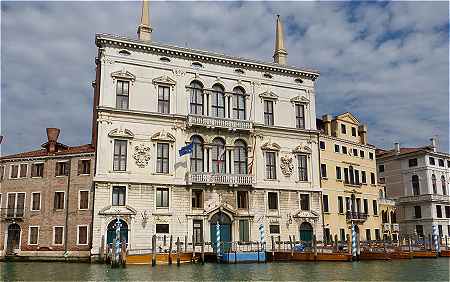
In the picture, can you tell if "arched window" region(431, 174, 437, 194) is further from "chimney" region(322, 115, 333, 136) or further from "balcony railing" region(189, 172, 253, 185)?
"balcony railing" region(189, 172, 253, 185)

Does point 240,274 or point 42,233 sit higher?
point 42,233

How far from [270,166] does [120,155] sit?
9.89m


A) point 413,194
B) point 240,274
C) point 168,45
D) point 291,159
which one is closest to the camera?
point 240,274

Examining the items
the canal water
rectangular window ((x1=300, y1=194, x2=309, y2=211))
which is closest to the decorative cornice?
rectangular window ((x1=300, y1=194, x2=309, y2=211))

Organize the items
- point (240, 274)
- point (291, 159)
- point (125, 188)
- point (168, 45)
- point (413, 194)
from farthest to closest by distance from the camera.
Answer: point (413, 194), point (291, 159), point (168, 45), point (125, 188), point (240, 274)

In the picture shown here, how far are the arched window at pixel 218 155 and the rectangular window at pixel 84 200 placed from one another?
7739mm

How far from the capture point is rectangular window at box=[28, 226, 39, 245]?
96.3 feet

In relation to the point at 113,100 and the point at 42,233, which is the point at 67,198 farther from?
the point at 113,100

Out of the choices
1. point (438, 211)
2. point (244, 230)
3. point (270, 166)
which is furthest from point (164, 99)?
point (438, 211)

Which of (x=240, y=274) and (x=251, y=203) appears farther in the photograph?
(x=251, y=203)

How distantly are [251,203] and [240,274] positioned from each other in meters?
11.8

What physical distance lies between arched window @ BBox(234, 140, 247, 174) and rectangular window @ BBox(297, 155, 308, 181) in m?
4.15

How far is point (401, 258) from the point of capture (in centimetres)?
2948

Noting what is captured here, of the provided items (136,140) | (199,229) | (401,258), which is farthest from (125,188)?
(401,258)
